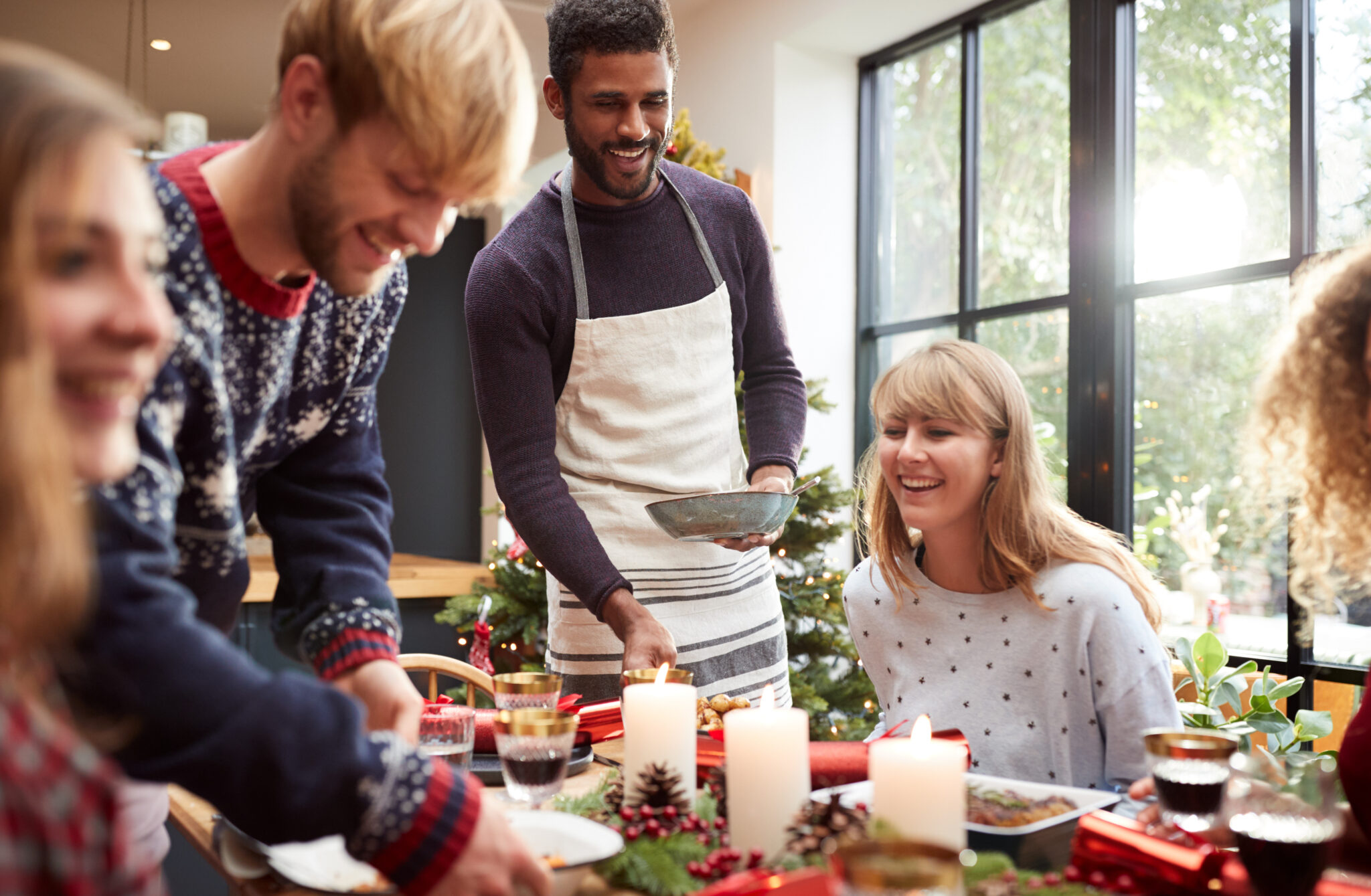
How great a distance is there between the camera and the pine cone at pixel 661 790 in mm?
1008

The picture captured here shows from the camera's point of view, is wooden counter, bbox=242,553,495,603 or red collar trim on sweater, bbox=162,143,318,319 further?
wooden counter, bbox=242,553,495,603

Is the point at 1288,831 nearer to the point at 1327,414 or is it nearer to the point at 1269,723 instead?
the point at 1327,414

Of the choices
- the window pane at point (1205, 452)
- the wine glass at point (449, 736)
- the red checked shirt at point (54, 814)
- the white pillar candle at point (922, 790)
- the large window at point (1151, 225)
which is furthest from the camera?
the window pane at point (1205, 452)

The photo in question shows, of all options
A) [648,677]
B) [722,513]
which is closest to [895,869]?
[648,677]

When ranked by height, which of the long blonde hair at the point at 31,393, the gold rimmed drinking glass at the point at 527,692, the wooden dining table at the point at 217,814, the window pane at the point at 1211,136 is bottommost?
the wooden dining table at the point at 217,814

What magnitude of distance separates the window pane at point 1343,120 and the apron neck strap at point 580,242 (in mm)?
1925

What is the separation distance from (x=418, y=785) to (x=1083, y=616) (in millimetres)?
1137

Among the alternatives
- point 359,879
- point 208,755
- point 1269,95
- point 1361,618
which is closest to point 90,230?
point 208,755

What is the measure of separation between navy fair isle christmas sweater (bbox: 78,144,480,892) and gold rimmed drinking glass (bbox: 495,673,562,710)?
162 millimetres

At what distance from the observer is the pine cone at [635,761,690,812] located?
101 cm

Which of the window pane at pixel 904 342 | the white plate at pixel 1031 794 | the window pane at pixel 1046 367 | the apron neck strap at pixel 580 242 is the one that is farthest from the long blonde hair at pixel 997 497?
the window pane at pixel 904 342

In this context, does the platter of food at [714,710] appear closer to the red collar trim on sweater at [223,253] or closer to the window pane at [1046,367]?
the red collar trim on sweater at [223,253]

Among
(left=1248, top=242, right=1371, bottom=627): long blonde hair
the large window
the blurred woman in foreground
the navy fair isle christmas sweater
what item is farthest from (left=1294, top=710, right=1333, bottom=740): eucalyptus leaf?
the blurred woman in foreground

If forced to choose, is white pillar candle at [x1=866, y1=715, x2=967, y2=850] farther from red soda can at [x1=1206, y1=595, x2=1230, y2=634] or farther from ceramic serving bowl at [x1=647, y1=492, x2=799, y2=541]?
red soda can at [x1=1206, y1=595, x2=1230, y2=634]
